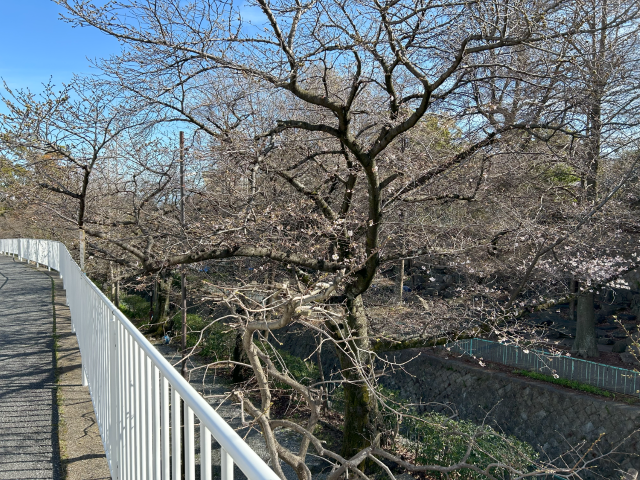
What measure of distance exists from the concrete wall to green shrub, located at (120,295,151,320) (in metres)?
8.14

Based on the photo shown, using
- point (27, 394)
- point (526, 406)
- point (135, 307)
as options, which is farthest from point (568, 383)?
point (135, 307)

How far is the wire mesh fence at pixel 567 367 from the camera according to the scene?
1183 cm

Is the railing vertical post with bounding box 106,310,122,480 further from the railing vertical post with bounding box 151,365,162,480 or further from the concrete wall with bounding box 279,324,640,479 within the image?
the concrete wall with bounding box 279,324,640,479

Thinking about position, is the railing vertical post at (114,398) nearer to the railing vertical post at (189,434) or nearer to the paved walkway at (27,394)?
the paved walkway at (27,394)

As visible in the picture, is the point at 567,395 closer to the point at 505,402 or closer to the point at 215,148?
→ the point at 505,402

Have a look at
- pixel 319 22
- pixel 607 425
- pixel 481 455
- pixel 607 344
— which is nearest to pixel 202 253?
pixel 319 22

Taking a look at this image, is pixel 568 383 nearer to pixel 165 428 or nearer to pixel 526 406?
pixel 526 406

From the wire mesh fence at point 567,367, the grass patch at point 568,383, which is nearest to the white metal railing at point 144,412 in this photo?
the wire mesh fence at point 567,367

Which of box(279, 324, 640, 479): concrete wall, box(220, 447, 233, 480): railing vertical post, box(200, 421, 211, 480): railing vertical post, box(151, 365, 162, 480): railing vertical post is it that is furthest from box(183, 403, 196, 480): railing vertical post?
box(279, 324, 640, 479): concrete wall

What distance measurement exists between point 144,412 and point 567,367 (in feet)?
46.2

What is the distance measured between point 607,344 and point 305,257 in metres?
15.3

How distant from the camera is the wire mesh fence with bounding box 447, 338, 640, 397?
466 inches

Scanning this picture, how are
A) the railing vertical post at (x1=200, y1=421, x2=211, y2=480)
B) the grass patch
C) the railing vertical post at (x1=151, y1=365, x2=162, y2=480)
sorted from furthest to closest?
the grass patch < the railing vertical post at (x1=151, y1=365, x2=162, y2=480) < the railing vertical post at (x1=200, y1=421, x2=211, y2=480)

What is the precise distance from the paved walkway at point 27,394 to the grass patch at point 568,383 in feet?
39.9
